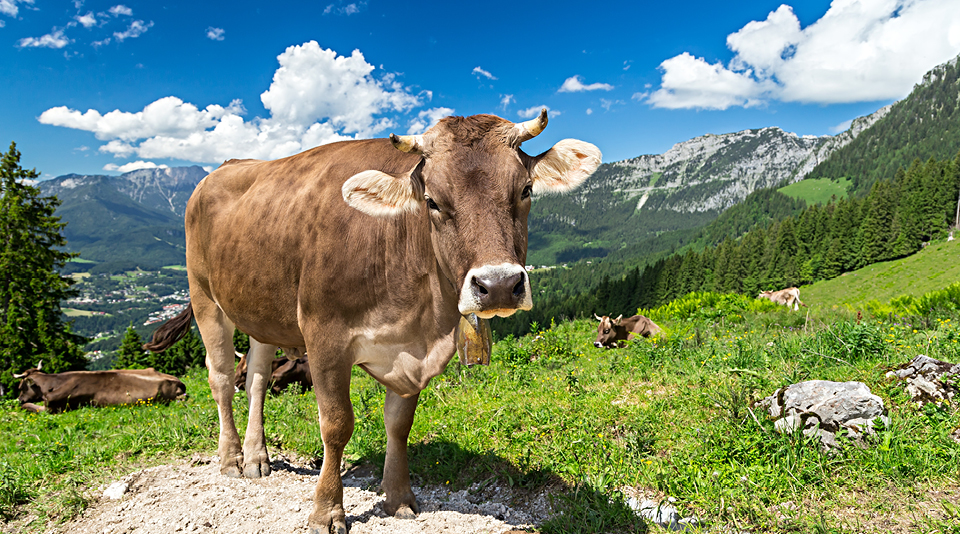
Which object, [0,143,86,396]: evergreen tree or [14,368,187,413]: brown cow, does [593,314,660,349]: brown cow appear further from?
[0,143,86,396]: evergreen tree

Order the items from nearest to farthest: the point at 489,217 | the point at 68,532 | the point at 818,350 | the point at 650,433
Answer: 1. the point at 489,217
2. the point at 68,532
3. the point at 650,433
4. the point at 818,350

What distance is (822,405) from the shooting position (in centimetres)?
442

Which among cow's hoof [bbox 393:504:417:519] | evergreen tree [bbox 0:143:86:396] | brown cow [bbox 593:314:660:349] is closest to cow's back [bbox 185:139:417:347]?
cow's hoof [bbox 393:504:417:519]

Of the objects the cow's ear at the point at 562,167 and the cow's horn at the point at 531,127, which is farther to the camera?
the cow's ear at the point at 562,167

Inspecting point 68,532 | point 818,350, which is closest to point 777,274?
point 818,350

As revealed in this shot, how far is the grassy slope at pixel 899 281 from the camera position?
5081 cm

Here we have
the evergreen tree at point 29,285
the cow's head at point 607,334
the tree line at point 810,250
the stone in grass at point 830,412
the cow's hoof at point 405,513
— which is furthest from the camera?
the tree line at point 810,250

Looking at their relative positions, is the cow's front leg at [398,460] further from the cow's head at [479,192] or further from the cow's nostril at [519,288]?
the cow's nostril at [519,288]

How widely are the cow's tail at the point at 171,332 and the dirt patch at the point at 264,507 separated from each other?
Answer: 226 centimetres

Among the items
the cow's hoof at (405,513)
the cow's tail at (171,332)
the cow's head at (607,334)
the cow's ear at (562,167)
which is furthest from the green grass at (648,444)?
the cow's head at (607,334)

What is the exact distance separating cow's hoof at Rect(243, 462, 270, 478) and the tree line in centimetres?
6511

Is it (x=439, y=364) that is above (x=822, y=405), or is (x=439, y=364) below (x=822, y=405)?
above

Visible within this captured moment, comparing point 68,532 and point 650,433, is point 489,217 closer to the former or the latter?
point 650,433

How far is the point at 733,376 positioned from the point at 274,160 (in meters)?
6.07
